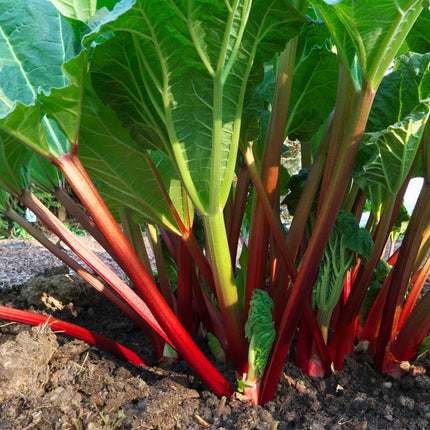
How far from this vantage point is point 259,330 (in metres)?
1.28

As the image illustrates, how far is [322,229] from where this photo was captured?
1216 mm

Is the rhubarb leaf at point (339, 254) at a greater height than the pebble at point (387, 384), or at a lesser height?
greater

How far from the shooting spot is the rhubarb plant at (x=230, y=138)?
1.06 metres

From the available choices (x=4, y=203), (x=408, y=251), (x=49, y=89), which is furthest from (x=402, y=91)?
(x=4, y=203)

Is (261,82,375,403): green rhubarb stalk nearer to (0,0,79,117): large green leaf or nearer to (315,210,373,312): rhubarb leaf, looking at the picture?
(315,210,373,312): rhubarb leaf

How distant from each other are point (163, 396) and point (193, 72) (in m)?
0.90

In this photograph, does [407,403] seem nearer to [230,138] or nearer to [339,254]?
[339,254]

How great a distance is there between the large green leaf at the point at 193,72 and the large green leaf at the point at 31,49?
6.3 inches

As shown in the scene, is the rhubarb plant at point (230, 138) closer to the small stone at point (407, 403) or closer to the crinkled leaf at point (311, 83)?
the crinkled leaf at point (311, 83)

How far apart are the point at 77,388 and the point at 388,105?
1278 mm

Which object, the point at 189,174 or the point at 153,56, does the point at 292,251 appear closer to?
the point at 189,174

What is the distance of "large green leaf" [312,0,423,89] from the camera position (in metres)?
0.94

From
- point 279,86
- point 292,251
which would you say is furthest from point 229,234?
point 279,86

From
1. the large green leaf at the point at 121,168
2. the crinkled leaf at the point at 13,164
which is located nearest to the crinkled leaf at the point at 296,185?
the large green leaf at the point at 121,168
